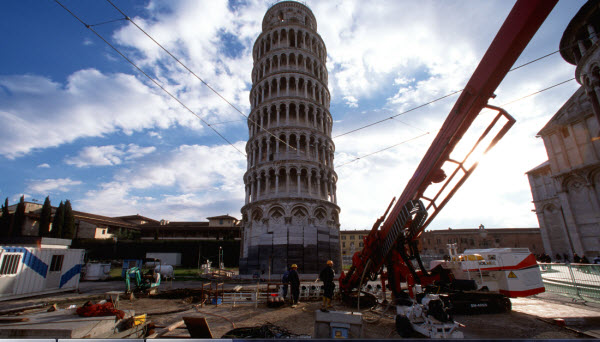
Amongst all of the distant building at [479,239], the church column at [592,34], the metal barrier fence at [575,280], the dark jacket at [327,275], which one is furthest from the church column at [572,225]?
the distant building at [479,239]

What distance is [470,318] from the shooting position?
10094mm

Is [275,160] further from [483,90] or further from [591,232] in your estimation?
[591,232]

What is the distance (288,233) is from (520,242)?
2966 inches

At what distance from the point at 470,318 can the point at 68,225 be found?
66.4 m

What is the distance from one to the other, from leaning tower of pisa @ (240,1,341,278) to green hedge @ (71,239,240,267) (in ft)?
69.6

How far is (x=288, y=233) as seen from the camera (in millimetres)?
28969

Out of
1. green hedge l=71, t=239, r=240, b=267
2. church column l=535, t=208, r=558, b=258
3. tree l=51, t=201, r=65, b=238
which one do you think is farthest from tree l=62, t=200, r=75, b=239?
church column l=535, t=208, r=558, b=258

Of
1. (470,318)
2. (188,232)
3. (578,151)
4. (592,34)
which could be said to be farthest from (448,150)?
(188,232)

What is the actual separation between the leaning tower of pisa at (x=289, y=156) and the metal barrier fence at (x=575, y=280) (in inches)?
723

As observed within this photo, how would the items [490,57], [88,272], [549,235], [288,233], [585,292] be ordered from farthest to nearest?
[549,235] < [288,233] < [88,272] < [585,292] < [490,57]

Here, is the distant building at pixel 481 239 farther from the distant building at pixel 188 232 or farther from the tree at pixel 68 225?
the tree at pixel 68 225

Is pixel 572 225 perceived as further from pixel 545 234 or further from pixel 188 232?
pixel 188 232

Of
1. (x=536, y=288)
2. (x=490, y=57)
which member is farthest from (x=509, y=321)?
(x=490, y=57)

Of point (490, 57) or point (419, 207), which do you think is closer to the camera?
point (490, 57)
